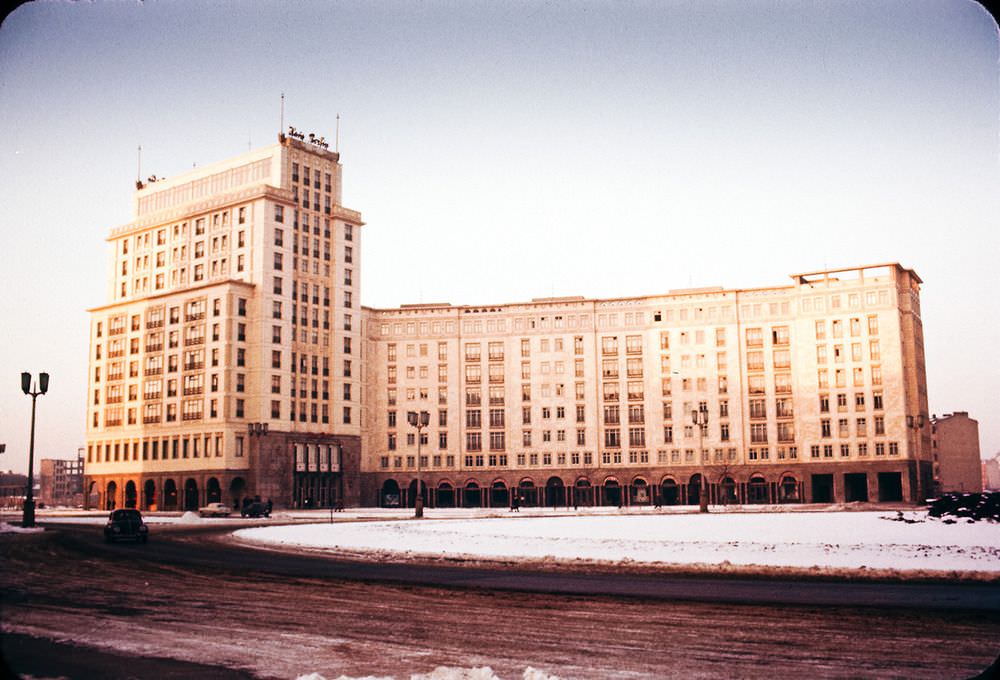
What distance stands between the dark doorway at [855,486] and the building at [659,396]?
159 mm

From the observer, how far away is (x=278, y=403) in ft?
324

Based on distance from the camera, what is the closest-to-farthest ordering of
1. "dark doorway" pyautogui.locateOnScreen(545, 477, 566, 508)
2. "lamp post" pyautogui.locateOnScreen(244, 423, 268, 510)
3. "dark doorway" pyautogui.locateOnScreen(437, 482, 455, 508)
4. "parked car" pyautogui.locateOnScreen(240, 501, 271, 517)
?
"parked car" pyautogui.locateOnScreen(240, 501, 271, 517) < "lamp post" pyautogui.locateOnScreen(244, 423, 268, 510) < "dark doorway" pyautogui.locateOnScreen(545, 477, 566, 508) < "dark doorway" pyautogui.locateOnScreen(437, 482, 455, 508)

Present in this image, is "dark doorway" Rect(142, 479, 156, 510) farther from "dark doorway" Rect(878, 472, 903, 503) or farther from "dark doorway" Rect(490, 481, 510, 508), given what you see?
"dark doorway" Rect(878, 472, 903, 503)

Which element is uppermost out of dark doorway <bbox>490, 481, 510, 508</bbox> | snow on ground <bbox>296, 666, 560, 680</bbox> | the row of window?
the row of window

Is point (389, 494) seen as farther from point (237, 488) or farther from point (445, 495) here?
point (237, 488)

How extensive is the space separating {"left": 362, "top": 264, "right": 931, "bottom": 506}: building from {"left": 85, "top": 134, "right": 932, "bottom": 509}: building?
0.80 feet

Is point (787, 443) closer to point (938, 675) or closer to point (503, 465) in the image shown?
point (503, 465)

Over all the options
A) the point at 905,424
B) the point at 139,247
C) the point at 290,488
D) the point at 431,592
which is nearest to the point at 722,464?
the point at 905,424

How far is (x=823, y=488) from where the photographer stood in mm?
102312

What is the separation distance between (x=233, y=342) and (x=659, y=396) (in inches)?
1982

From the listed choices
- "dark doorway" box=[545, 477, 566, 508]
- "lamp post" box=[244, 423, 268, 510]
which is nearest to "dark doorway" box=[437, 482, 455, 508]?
"dark doorway" box=[545, 477, 566, 508]

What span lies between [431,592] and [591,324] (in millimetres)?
94380

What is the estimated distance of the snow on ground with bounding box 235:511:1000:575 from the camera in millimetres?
23344

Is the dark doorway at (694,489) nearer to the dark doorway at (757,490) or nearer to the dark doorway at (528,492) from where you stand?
the dark doorway at (757,490)
